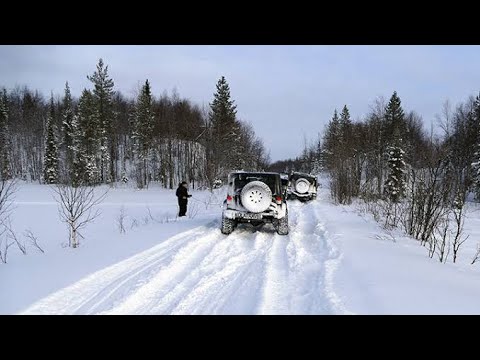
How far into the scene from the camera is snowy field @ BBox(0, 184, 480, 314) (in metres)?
4.82

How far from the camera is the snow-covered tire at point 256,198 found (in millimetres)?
11070

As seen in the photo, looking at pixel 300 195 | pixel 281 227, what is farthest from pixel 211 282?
pixel 300 195

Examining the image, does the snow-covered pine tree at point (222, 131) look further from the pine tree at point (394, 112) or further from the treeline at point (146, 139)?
the pine tree at point (394, 112)

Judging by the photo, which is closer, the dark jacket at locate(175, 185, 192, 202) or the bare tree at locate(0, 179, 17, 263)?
the bare tree at locate(0, 179, 17, 263)

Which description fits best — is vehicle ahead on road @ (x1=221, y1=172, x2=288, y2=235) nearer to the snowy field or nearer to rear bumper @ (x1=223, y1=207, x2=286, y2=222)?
rear bumper @ (x1=223, y1=207, x2=286, y2=222)

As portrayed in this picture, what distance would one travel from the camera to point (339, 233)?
11203 millimetres

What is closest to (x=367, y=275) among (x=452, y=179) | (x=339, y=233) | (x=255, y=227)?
(x=339, y=233)

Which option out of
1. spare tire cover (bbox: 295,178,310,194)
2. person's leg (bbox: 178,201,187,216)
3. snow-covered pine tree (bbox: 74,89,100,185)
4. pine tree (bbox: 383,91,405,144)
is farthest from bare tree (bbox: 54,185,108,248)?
pine tree (bbox: 383,91,405,144)

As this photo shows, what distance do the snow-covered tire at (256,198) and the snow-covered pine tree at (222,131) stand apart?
83.8 feet

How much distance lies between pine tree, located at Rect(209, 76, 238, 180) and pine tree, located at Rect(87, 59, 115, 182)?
1590cm

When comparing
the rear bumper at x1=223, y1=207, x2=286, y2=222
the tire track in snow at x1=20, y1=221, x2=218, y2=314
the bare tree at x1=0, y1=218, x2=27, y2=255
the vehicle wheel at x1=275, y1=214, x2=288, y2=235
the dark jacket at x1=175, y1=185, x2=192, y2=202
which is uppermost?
the dark jacket at x1=175, y1=185, x2=192, y2=202

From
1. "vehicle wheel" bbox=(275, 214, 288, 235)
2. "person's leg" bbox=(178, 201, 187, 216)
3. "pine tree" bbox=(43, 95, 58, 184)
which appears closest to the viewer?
"vehicle wheel" bbox=(275, 214, 288, 235)
